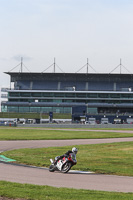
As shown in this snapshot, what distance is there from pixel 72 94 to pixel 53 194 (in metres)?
144

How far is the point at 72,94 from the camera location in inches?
6127

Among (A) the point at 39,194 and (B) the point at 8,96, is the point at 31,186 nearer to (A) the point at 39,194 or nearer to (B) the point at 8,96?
(A) the point at 39,194

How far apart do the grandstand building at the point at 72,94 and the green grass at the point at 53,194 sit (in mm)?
136710

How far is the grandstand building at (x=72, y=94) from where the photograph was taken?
153250 mm

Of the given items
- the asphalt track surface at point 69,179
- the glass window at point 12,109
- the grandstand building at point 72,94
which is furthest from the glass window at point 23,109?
the asphalt track surface at point 69,179

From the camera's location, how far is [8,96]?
6265 inches

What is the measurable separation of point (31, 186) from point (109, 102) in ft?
469

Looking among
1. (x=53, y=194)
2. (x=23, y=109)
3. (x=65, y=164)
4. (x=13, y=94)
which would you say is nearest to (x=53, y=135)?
(x=65, y=164)

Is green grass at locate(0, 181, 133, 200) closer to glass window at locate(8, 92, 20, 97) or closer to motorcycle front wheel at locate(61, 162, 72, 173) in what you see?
motorcycle front wheel at locate(61, 162, 72, 173)

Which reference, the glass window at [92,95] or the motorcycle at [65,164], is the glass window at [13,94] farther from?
the motorcycle at [65,164]

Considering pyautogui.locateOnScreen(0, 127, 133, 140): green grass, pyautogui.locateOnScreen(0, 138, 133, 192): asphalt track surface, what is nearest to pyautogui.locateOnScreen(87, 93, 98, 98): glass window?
pyautogui.locateOnScreen(0, 127, 133, 140): green grass

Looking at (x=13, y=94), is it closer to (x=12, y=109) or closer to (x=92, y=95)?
(x=12, y=109)

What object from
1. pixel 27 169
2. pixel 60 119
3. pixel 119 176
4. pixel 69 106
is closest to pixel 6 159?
pixel 27 169

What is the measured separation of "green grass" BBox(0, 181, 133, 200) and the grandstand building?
449 ft
